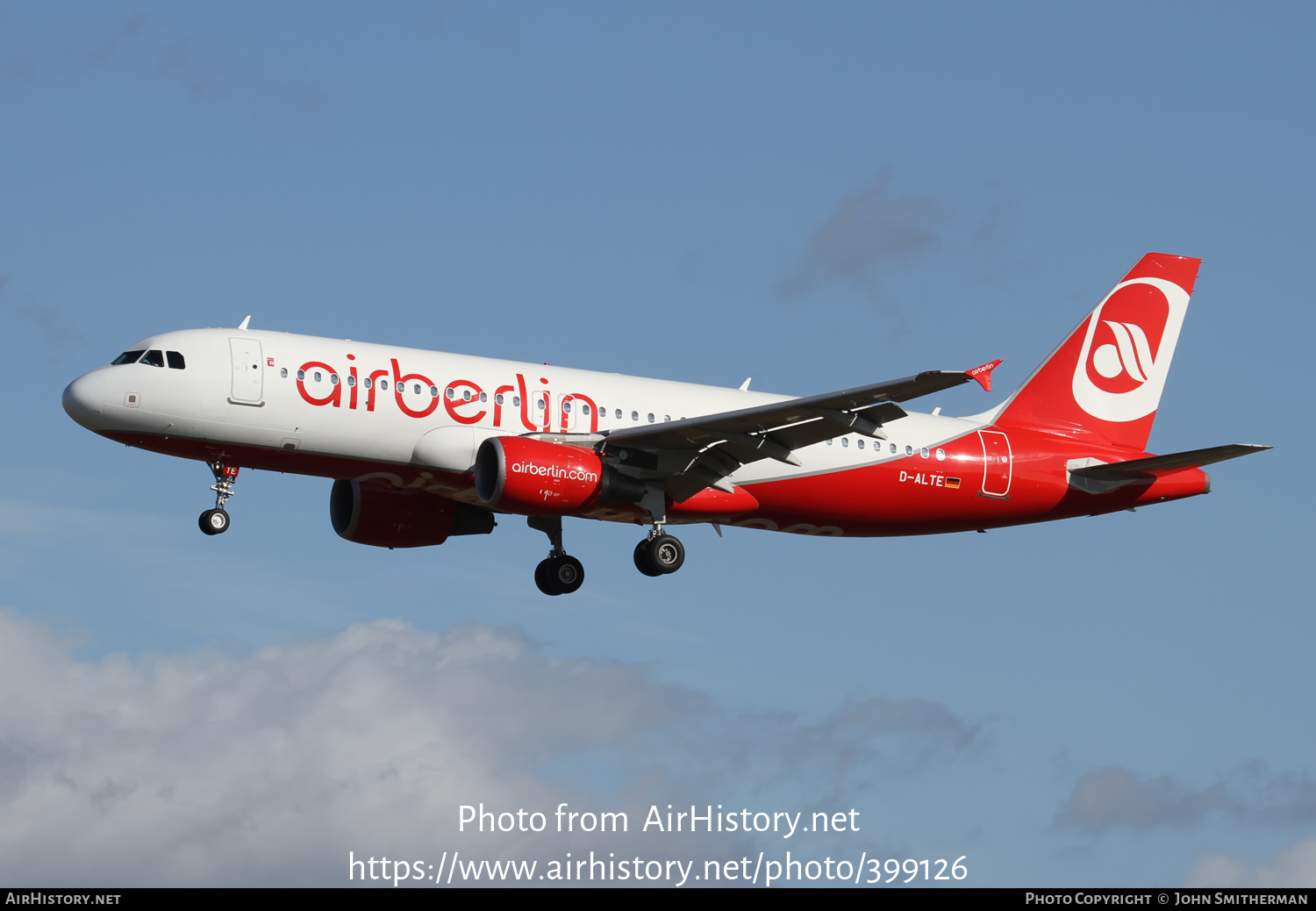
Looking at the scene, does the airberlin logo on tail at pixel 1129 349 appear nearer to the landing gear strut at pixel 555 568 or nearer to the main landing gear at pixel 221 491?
the landing gear strut at pixel 555 568

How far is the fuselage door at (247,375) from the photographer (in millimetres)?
40250

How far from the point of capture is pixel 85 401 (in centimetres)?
Answer: 4006

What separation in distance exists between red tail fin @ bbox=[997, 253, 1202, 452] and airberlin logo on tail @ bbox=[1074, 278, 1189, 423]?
0.02 metres

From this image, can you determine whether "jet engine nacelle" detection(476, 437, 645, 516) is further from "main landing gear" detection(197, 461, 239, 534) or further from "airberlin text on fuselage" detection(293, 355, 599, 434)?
"main landing gear" detection(197, 461, 239, 534)

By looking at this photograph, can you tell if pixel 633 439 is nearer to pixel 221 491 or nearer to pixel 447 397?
pixel 447 397

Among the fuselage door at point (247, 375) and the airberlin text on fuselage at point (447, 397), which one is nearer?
the fuselage door at point (247, 375)

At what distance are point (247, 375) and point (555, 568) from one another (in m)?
9.68

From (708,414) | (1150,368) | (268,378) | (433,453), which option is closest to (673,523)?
(708,414)

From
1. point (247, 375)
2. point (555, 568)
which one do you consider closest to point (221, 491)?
point (247, 375)

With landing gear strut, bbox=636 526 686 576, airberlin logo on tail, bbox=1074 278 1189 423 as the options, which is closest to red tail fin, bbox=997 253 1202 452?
airberlin logo on tail, bbox=1074 278 1189 423

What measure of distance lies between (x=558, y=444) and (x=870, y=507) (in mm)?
8545

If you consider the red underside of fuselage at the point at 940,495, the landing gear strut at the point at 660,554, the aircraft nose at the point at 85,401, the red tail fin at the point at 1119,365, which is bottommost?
the landing gear strut at the point at 660,554

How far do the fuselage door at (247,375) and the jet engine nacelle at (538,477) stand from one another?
197 inches

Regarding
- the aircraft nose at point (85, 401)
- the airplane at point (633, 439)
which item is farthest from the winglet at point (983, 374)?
the aircraft nose at point (85, 401)
